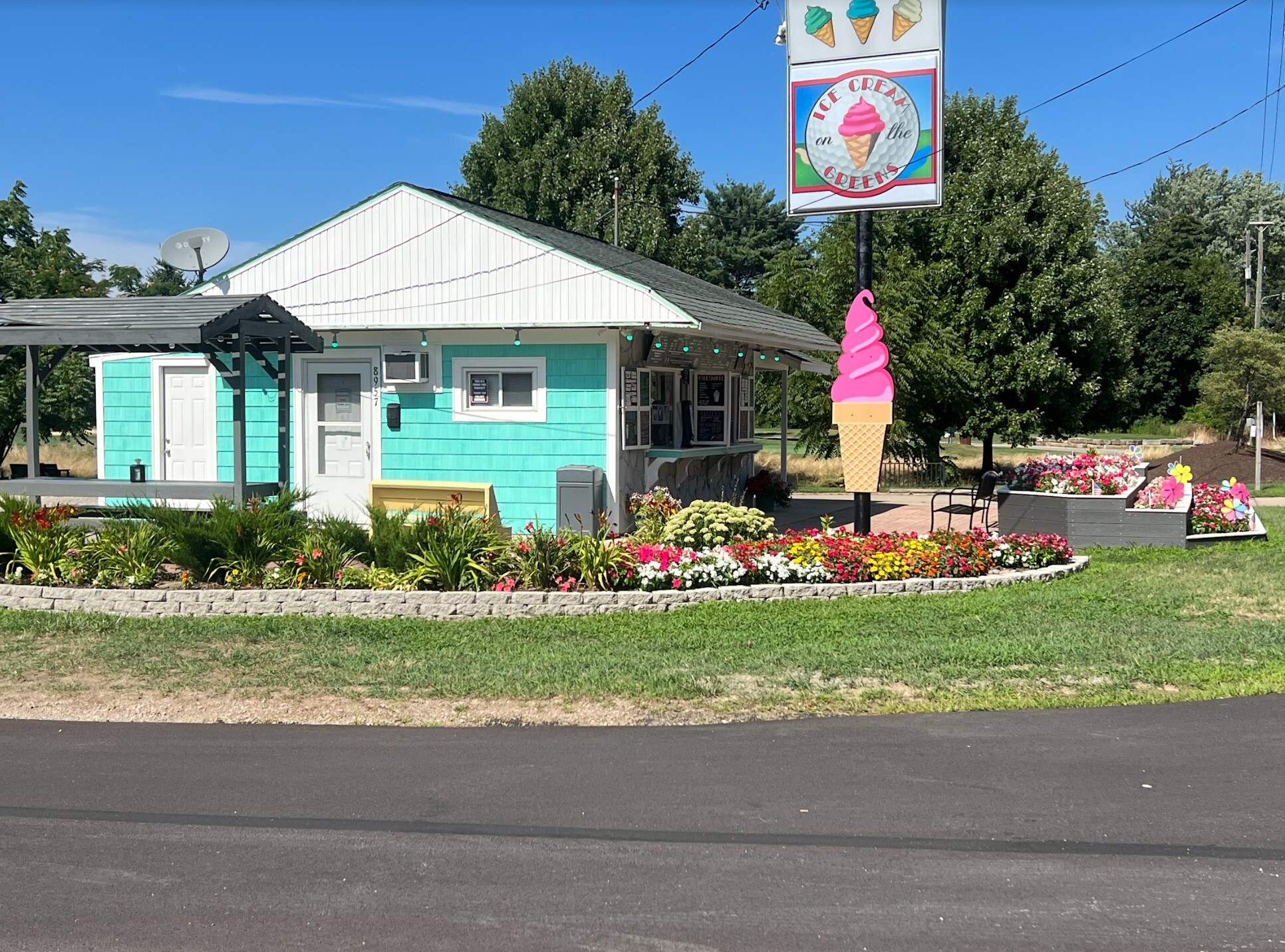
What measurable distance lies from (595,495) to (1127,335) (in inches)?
770

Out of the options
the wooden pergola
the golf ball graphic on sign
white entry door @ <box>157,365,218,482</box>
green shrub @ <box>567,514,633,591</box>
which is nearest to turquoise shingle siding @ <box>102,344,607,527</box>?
white entry door @ <box>157,365,218,482</box>

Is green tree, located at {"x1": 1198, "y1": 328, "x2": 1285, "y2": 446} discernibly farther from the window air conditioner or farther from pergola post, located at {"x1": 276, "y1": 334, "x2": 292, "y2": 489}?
pergola post, located at {"x1": 276, "y1": 334, "x2": 292, "y2": 489}

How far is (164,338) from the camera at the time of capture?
11477 millimetres

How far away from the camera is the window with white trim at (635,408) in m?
14.0

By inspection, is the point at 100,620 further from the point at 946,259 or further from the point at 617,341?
the point at 946,259

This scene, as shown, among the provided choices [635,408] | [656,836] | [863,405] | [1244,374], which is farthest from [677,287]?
[1244,374]

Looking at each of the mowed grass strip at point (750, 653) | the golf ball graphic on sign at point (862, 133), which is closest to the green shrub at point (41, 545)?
the mowed grass strip at point (750, 653)

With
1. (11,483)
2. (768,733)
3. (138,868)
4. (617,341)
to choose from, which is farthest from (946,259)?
(138,868)

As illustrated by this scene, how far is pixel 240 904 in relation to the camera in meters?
4.11

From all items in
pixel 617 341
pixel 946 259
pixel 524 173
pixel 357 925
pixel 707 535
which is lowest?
pixel 357 925

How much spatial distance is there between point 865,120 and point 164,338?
7.47m

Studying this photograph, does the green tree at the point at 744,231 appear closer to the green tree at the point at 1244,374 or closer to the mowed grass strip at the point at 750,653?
the green tree at the point at 1244,374

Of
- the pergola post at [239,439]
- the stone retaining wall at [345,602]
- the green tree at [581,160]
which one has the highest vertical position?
the green tree at [581,160]

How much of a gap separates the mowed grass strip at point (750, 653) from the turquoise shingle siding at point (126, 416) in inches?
245
